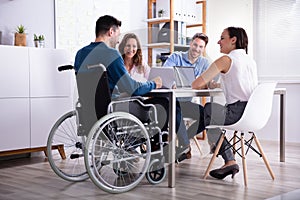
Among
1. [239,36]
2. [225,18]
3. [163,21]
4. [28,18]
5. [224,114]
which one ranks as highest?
[225,18]

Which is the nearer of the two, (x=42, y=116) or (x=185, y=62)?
(x=42, y=116)

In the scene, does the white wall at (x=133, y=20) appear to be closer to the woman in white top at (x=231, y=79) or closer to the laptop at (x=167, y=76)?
the laptop at (x=167, y=76)

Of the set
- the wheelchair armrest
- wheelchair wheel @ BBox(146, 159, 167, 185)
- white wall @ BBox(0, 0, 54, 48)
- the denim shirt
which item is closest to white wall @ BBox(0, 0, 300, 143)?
white wall @ BBox(0, 0, 54, 48)

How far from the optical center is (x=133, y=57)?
3.88 metres

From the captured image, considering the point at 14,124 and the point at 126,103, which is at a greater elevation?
the point at 126,103

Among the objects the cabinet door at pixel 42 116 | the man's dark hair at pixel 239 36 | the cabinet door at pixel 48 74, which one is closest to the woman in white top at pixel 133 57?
the cabinet door at pixel 48 74

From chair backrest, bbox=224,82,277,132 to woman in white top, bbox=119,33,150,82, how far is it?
44.4 inches

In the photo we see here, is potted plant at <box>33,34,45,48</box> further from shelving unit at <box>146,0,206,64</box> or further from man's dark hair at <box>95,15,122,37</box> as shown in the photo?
shelving unit at <box>146,0,206,64</box>

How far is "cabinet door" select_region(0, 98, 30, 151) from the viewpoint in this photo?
3822mm

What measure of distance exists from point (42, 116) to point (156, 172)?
149 cm

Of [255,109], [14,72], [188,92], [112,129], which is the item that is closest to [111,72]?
[112,129]

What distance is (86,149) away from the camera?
2613 mm

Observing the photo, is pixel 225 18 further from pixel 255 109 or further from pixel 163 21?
pixel 255 109

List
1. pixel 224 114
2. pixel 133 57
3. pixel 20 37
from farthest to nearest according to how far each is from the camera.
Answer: pixel 20 37 → pixel 133 57 → pixel 224 114
